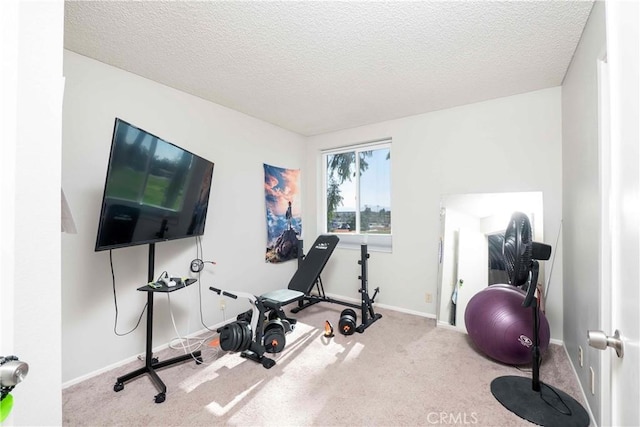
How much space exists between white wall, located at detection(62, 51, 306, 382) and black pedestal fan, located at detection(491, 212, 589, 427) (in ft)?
8.78

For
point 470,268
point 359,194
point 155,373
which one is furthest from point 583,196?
point 155,373

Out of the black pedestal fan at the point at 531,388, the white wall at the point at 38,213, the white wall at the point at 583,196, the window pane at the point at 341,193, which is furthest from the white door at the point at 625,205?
the window pane at the point at 341,193

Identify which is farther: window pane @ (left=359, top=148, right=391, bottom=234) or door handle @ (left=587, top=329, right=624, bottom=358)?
window pane @ (left=359, top=148, right=391, bottom=234)

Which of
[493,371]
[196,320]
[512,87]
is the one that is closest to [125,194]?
[196,320]

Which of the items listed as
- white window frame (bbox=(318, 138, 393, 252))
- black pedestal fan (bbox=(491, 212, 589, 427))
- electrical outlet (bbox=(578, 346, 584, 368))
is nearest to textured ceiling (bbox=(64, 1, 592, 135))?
white window frame (bbox=(318, 138, 393, 252))

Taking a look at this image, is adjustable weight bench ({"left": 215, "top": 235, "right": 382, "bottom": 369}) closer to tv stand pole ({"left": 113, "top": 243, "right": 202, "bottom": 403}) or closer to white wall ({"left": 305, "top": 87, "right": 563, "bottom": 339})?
tv stand pole ({"left": 113, "top": 243, "right": 202, "bottom": 403})

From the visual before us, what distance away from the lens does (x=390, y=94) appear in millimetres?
2799

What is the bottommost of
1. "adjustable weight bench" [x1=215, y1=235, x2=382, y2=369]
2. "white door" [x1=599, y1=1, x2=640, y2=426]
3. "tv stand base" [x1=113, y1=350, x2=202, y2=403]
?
"tv stand base" [x1=113, y1=350, x2=202, y2=403]

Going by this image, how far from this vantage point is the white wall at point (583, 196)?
1.58 m

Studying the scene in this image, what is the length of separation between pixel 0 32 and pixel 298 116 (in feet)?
9.97

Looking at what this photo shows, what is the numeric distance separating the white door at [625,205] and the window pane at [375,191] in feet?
10.1

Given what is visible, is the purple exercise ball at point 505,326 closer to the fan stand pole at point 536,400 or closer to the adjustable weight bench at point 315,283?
the fan stand pole at point 536,400

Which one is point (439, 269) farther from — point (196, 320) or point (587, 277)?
point (196, 320)

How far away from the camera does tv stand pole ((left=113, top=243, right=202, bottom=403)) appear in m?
1.94
